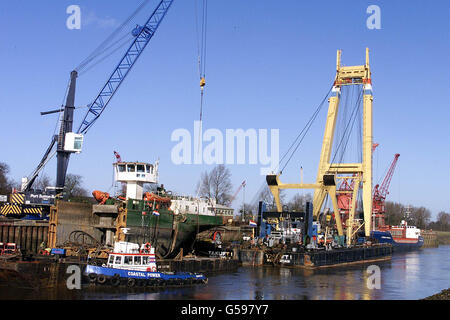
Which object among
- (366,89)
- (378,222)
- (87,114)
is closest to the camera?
(87,114)

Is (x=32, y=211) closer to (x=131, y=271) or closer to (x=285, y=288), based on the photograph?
(x=131, y=271)

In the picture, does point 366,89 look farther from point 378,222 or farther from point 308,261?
point 378,222

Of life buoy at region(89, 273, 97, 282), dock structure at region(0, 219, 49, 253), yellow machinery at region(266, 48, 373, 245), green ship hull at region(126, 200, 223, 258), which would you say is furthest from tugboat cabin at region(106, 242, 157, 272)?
yellow machinery at region(266, 48, 373, 245)

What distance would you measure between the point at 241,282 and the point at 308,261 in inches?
528

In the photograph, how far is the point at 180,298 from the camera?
90.2ft

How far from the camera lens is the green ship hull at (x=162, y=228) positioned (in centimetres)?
3709

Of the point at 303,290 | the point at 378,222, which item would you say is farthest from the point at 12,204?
the point at 378,222

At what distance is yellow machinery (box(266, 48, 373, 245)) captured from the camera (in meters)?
57.7

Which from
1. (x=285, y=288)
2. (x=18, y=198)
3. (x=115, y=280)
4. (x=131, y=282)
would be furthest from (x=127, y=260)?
(x=18, y=198)

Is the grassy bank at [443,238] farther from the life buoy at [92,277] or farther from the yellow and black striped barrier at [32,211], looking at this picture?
the life buoy at [92,277]

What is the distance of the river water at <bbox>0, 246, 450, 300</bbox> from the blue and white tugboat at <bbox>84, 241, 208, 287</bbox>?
56cm

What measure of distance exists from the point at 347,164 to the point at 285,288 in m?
31.0

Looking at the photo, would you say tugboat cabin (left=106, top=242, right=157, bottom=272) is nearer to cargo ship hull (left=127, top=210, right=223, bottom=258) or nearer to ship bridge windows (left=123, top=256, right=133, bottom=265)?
ship bridge windows (left=123, top=256, right=133, bottom=265)

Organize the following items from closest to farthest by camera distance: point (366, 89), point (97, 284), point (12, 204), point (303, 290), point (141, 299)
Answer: point (141, 299) < point (97, 284) < point (303, 290) < point (12, 204) < point (366, 89)
